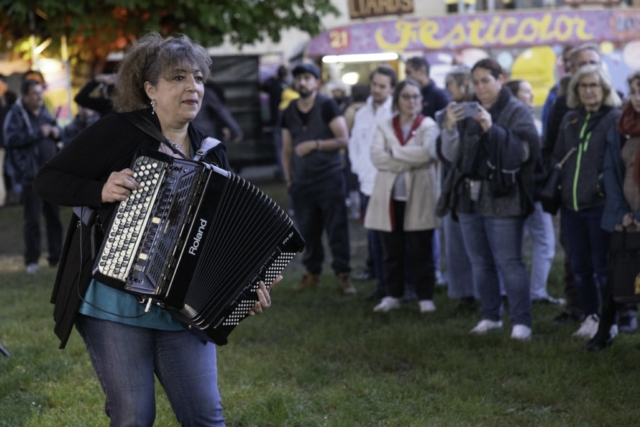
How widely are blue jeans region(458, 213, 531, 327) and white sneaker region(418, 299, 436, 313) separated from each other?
89cm

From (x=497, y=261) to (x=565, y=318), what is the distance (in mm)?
974

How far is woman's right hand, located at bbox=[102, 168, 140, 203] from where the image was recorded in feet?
11.9

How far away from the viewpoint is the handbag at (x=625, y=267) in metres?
6.47

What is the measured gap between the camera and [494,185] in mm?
7297

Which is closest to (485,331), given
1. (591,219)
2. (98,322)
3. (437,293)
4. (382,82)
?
(591,219)

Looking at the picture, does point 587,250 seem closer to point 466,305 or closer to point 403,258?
point 466,305

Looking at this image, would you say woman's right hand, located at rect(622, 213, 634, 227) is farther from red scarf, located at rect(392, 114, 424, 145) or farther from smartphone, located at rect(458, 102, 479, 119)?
red scarf, located at rect(392, 114, 424, 145)

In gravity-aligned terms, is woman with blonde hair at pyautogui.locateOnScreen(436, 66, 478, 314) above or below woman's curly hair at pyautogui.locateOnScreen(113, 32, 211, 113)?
below

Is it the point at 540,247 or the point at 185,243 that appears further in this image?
the point at 540,247

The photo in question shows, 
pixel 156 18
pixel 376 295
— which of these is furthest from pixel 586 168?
pixel 156 18

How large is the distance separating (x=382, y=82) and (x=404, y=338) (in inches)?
116

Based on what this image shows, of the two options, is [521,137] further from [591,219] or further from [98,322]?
[98,322]

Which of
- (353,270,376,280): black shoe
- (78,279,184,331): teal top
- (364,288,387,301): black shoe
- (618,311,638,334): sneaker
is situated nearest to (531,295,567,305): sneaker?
(618,311,638,334): sneaker

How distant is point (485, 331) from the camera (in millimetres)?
7766
